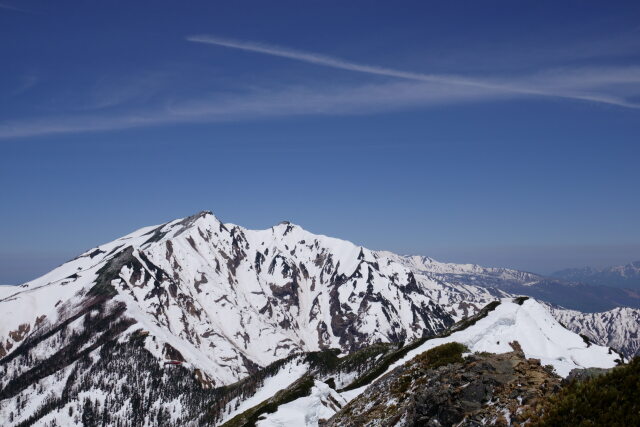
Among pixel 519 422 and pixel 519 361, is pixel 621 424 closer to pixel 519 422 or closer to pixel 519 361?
pixel 519 422

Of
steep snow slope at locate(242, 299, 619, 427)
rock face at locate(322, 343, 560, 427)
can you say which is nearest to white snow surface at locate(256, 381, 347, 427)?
steep snow slope at locate(242, 299, 619, 427)

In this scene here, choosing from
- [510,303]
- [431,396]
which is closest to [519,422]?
[431,396]

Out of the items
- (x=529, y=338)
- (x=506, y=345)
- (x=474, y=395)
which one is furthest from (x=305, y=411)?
(x=529, y=338)

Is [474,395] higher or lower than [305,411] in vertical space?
higher

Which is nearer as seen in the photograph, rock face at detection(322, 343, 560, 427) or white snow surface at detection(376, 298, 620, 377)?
rock face at detection(322, 343, 560, 427)

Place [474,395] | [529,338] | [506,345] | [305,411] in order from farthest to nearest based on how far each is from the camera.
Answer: [529,338] < [506,345] < [305,411] < [474,395]

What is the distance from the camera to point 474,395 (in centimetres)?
2497

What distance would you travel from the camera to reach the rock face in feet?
Answer: 73.2

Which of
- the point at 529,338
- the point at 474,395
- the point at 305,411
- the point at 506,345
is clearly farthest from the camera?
the point at 529,338

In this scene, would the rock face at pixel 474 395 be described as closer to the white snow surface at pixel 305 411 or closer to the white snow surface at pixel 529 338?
the white snow surface at pixel 305 411

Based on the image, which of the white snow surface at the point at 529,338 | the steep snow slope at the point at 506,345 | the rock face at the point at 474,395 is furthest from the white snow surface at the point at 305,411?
the rock face at the point at 474,395

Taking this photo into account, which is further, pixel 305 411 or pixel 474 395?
pixel 305 411

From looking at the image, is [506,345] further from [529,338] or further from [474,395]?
[474,395]

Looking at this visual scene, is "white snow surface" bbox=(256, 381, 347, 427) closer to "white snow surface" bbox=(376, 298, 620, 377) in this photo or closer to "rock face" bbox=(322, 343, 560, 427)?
"white snow surface" bbox=(376, 298, 620, 377)
